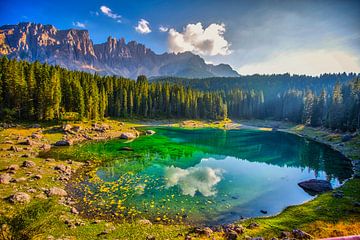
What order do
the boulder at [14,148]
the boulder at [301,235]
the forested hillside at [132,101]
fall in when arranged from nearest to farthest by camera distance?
the boulder at [301,235], the boulder at [14,148], the forested hillside at [132,101]

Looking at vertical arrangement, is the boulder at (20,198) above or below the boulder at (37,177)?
above

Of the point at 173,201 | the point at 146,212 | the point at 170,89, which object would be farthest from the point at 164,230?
the point at 170,89

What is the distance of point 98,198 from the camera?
28.0 meters

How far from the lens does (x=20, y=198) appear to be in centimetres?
2364

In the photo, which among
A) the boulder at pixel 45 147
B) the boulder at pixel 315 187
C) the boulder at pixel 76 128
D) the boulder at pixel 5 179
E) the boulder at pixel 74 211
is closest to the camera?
the boulder at pixel 74 211

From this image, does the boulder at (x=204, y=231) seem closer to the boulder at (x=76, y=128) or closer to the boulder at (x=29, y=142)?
the boulder at (x=29, y=142)

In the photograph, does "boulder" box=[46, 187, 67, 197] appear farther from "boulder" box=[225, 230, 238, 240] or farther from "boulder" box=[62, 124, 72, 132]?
"boulder" box=[62, 124, 72, 132]

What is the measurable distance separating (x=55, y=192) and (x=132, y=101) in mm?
102287

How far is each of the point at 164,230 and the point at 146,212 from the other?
18.6 feet

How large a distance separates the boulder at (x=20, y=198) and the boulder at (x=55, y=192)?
2.57 meters

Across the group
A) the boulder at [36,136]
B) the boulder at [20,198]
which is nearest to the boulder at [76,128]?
the boulder at [36,136]

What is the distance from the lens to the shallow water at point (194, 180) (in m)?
26.6

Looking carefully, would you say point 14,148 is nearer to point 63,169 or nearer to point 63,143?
point 63,143

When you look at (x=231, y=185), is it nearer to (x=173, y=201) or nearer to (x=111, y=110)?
(x=173, y=201)
